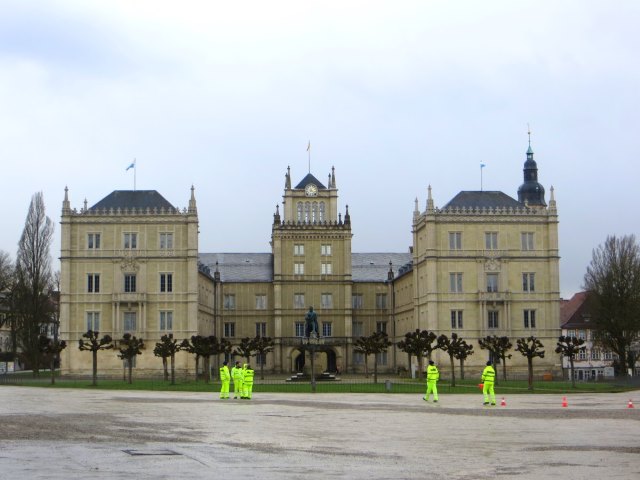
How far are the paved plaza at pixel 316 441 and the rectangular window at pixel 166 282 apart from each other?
52.3 metres

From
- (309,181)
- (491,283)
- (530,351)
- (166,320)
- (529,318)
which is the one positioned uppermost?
(309,181)

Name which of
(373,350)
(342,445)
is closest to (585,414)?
(342,445)

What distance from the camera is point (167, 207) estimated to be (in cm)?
9881

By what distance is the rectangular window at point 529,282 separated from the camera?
9619 centimetres

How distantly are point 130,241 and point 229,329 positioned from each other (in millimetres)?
23967

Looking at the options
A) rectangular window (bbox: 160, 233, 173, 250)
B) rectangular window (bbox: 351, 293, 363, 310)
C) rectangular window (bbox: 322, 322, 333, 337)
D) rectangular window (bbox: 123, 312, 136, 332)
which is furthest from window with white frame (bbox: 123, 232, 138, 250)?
rectangular window (bbox: 351, 293, 363, 310)

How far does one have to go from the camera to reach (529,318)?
315 feet

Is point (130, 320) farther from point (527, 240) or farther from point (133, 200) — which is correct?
point (527, 240)

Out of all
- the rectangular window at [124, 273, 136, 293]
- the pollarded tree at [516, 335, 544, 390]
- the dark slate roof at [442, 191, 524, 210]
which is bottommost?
the pollarded tree at [516, 335, 544, 390]

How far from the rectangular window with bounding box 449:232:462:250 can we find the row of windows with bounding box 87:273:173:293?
87.1 ft

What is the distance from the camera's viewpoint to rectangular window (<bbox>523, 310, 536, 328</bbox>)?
95.9 metres

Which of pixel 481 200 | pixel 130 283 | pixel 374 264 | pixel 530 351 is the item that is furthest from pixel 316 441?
pixel 374 264

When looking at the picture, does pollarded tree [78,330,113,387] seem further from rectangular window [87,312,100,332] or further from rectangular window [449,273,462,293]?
rectangular window [449,273,462,293]

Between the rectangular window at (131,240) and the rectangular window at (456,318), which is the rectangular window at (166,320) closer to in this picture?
the rectangular window at (131,240)
